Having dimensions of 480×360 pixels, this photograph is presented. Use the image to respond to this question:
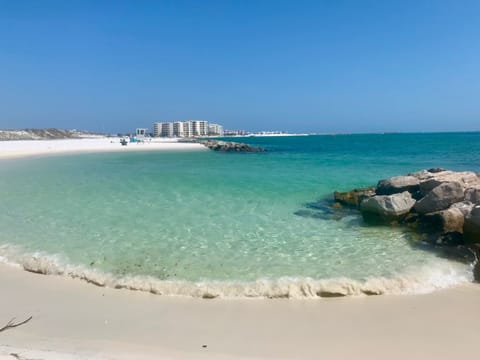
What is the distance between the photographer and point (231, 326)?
4977 mm

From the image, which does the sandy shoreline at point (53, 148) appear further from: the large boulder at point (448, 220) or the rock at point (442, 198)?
the large boulder at point (448, 220)

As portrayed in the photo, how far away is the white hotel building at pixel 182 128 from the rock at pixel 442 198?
14706 centimetres

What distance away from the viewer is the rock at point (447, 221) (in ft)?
28.3

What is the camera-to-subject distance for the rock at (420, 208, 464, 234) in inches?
340

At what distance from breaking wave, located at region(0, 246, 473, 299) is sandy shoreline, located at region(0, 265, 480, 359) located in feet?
0.65

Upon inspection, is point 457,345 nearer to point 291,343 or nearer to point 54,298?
point 291,343

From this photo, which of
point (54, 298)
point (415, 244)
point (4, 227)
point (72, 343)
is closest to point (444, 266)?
point (415, 244)

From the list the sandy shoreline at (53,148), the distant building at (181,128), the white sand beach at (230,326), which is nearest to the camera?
the white sand beach at (230,326)

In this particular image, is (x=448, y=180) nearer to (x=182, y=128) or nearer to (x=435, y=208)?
(x=435, y=208)

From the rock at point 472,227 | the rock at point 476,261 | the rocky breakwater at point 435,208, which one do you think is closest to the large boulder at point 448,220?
the rocky breakwater at point 435,208

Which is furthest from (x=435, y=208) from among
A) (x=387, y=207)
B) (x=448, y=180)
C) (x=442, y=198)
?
(x=448, y=180)

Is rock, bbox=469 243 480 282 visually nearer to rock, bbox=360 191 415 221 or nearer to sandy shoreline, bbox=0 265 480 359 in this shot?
sandy shoreline, bbox=0 265 480 359

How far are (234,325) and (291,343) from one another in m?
0.88

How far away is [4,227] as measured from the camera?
10.1 meters
